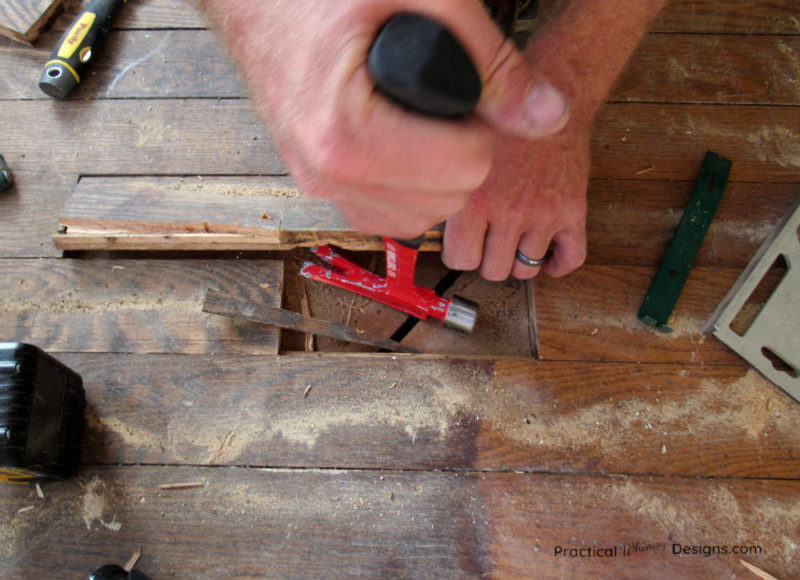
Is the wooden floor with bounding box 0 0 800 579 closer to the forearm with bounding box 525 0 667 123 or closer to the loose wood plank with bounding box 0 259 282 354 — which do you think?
the loose wood plank with bounding box 0 259 282 354

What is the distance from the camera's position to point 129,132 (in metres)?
1.27

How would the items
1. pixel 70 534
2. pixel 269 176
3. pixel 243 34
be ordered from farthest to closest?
1. pixel 269 176
2. pixel 70 534
3. pixel 243 34

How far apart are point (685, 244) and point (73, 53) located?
1539mm

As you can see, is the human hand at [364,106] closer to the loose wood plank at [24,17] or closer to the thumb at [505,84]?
the thumb at [505,84]

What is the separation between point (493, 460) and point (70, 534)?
791 mm

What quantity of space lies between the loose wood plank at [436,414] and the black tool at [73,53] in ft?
2.27

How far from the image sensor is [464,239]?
109 centimetres

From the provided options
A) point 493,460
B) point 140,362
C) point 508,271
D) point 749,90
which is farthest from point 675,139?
point 140,362

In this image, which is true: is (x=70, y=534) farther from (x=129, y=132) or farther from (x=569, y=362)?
(x=569, y=362)

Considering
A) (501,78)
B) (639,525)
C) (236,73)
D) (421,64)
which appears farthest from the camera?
(236,73)

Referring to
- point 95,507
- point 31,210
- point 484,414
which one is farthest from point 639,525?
point 31,210

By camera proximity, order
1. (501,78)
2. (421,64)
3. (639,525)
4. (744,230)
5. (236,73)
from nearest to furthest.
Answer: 1. (421,64)
2. (501,78)
3. (639,525)
4. (744,230)
5. (236,73)

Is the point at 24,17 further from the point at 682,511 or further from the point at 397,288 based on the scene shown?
the point at 682,511

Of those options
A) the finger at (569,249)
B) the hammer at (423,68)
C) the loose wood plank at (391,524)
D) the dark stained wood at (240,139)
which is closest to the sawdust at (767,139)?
the dark stained wood at (240,139)
